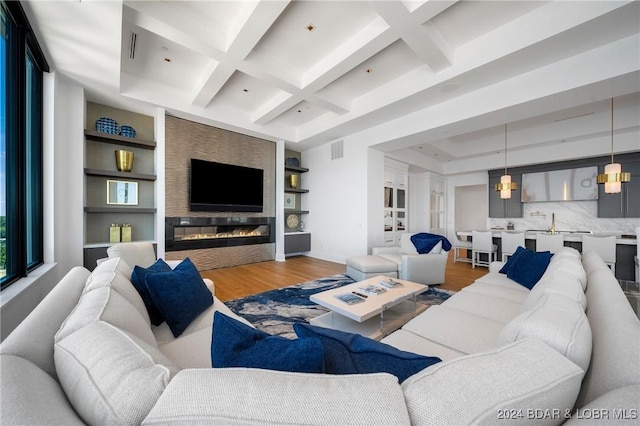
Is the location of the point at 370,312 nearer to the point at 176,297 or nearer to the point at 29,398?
the point at 176,297

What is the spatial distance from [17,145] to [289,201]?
15.7 feet

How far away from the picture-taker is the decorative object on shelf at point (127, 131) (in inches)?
160

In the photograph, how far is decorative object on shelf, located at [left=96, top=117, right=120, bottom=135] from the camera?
12.6 feet

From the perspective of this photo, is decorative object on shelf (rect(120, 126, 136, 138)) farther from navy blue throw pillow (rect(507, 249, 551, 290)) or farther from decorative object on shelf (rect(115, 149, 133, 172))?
navy blue throw pillow (rect(507, 249, 551, 290))

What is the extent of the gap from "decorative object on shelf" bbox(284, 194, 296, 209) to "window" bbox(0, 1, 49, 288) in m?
4.40

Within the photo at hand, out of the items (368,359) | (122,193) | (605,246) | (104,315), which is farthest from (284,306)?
(605,246)

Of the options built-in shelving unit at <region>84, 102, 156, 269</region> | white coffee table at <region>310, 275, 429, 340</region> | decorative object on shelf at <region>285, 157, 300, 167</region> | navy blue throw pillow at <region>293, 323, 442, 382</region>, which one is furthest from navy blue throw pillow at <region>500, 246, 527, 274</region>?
built-in shelving unit at <region>84, 102, 156, 269</region>

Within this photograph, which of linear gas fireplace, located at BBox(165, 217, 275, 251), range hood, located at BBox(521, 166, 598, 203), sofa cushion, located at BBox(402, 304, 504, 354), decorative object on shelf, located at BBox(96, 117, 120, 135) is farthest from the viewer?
range hood, located at BBox(521, 166, 598, 203)

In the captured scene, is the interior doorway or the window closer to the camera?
the window

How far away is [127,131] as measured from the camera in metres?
4.09

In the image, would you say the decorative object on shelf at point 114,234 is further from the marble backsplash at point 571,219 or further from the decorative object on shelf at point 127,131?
the marble backsplash at point 571,219

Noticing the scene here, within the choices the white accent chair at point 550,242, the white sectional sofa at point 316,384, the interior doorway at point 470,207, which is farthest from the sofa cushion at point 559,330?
the interior doorway at point 470,207

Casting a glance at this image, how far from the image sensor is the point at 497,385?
0.53 m

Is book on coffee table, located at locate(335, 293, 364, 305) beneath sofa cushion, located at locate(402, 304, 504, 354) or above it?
beneath
